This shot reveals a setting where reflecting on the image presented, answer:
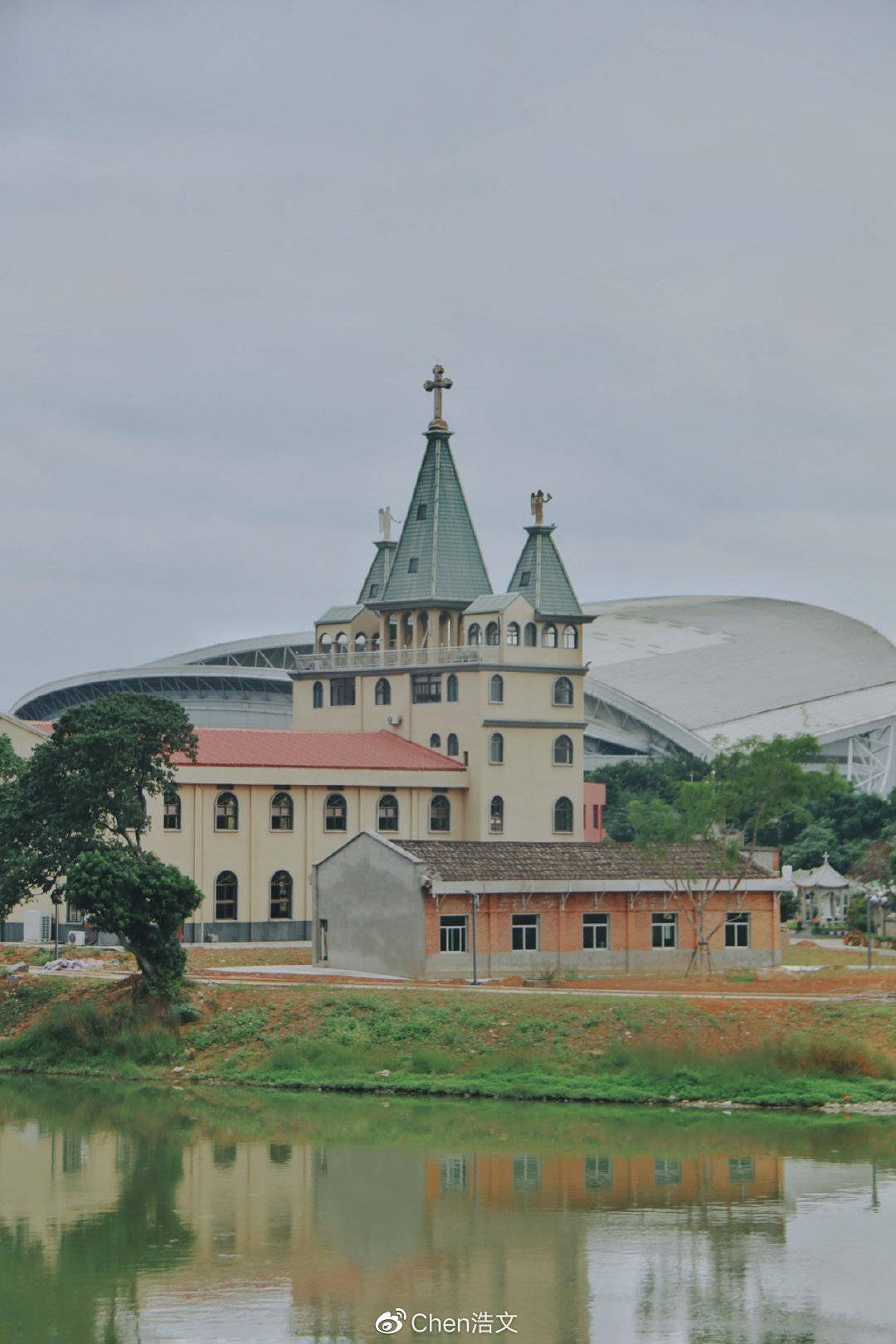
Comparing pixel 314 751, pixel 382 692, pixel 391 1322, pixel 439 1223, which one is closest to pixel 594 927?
pixel 314 751

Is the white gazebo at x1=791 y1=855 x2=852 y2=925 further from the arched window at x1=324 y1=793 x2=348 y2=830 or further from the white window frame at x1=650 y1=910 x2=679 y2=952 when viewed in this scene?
the white window frame at x1=650 y1=910 x2=679 y2=952

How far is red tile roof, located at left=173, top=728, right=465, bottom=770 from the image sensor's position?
69.7 meters

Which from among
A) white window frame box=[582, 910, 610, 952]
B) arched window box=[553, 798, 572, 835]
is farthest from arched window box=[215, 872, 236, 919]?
white window frame box=[582, 910, 610, 952]

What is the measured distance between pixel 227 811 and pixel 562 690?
13559 millimetres

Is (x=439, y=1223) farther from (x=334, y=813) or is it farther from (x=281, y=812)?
(x=334, y=813)

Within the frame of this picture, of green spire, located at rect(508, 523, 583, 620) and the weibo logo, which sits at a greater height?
green spire, located at rect(508, 523, 583, 620)

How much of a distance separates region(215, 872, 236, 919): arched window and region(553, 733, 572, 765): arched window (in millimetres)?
13148

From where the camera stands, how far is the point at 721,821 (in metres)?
59.1

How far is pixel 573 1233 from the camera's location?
29.8 metres

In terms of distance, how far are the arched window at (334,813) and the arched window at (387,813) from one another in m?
1.32

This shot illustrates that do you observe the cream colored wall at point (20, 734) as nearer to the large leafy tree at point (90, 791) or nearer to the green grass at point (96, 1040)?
the large leafy tree at point (90, 791)

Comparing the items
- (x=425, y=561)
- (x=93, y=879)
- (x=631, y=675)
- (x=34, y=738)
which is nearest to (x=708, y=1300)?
(x=93, y=879)

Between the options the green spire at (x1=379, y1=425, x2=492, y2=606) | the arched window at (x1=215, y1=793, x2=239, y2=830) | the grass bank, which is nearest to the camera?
the grass bank

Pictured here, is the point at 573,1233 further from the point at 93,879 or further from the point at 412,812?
the point at 412,812
